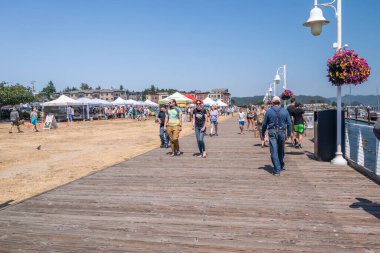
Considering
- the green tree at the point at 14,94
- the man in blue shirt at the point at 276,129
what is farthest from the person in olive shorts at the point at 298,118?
the green tree at the point at 14,94

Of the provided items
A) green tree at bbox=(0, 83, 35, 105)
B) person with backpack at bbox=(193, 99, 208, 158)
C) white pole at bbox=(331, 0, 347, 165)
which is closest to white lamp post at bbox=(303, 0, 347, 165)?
white pole at bbox=(331, 0, 347, 165)

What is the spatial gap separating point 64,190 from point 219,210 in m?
3.10

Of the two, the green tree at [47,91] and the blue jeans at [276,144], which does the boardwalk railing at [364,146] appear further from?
the green tree at [47,91]

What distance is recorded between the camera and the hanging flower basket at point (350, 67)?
714 centimetres

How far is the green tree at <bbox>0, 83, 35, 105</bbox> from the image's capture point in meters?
38.5

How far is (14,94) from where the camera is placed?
3944 cm

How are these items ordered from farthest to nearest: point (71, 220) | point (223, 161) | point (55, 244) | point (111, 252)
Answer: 1. point (223, 161)
2. point (71, 220)
3. point (55, 244)
4. point (111, 252)

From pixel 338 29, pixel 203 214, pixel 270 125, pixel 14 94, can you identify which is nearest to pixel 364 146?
pixel 270 125

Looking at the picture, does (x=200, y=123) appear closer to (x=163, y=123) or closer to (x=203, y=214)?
(x=163, y=123)

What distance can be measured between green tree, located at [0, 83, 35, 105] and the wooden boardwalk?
37.7 meters

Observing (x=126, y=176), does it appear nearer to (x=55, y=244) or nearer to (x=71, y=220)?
(x=71, y=220)

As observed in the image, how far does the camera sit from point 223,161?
8.77 metres

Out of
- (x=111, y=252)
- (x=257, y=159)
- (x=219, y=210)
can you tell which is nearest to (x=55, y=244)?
(x=111, y=252)

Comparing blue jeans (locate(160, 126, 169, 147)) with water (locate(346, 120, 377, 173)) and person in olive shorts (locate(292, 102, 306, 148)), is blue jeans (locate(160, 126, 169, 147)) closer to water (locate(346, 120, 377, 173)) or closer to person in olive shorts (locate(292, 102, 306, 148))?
person in olive shorts (locate(292, 102, 306, 148))
